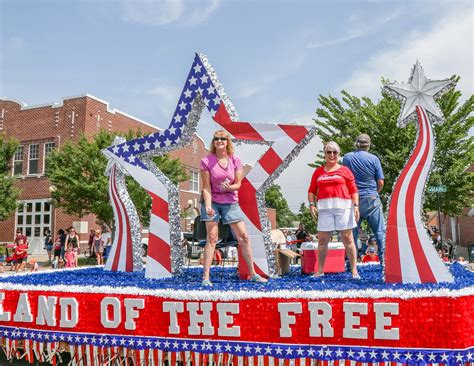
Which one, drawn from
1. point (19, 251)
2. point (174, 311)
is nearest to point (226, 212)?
point (174, 311)

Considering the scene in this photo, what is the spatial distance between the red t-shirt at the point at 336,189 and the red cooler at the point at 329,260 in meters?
1.23

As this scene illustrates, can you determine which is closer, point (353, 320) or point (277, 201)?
point (353, 320)

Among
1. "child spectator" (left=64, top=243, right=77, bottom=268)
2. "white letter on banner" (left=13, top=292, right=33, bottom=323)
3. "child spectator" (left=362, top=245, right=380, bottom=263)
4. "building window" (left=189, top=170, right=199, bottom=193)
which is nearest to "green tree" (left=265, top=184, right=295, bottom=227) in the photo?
"building window" (left=189, top=170, right=199, bottom=193)

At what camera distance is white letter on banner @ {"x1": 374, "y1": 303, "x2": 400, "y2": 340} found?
10.9 ft

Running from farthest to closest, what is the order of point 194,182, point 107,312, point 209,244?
point 194,182, point 209,244, point 107,312

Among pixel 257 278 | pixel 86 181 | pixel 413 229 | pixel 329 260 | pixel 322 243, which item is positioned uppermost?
pixel 86 181

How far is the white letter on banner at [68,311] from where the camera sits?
13.8 feet

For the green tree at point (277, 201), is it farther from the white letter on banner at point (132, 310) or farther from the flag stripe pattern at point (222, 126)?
the white letter on banner at point (132, 310)

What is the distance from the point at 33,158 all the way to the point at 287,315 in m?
26.4

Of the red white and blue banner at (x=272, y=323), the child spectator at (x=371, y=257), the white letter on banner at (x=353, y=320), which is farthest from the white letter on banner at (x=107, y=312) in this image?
the child spectator at (x=371, y=257)

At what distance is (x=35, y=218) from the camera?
26.2 meters

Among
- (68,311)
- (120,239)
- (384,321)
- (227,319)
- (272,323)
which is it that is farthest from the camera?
(120,239)

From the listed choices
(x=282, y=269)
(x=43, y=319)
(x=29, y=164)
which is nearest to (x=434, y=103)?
(x=282, y=269)

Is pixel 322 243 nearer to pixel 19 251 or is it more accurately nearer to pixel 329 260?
pixel 329 260
